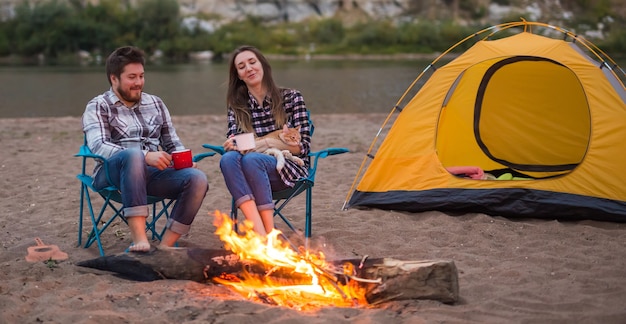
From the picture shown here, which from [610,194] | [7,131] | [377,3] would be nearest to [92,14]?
[377,3]

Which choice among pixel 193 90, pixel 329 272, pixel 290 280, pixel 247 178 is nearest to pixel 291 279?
pixel 290 280

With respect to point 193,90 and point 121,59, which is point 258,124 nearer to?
point 121,59

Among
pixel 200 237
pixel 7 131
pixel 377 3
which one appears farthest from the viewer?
pixel 377 3

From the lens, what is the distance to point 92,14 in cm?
3706

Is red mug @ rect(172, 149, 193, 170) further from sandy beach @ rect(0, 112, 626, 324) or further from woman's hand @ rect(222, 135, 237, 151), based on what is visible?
sandy beach @ rect(0, 112, 626, 324)

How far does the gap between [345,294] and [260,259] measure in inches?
13.9

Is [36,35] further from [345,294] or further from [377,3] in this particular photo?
[345,294]

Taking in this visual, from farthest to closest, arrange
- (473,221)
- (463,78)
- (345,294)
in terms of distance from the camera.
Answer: (463,78)
(473,221)
(345,294)

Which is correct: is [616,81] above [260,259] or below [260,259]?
above

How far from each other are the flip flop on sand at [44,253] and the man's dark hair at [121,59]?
32.2 inches

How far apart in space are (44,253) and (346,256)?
134cm

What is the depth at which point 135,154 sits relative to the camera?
9.82 ft

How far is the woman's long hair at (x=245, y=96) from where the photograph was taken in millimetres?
3459

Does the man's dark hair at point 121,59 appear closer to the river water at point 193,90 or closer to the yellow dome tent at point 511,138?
the yellow dome tent at point 511,138
